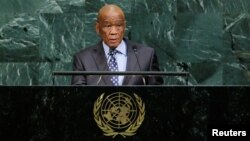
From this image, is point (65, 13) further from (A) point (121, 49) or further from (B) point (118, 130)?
(B) point (118, 130)

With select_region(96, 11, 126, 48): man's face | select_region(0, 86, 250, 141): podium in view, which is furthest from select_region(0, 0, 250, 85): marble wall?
select_region(0, 86, 250, 141): podium

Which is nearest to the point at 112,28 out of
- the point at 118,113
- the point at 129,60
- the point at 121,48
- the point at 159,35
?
the point at 121,48

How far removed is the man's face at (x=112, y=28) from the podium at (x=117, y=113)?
1.14 metres

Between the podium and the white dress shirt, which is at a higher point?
the white dress shirt

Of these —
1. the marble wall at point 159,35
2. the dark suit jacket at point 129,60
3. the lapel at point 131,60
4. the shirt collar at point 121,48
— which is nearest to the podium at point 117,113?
the dark suit jacket at point 129,60

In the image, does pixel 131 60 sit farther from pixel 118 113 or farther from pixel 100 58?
pixel 118 113

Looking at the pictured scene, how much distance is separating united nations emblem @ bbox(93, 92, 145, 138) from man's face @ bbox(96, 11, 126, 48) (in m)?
1.15

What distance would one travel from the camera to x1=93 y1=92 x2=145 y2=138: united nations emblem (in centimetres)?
503

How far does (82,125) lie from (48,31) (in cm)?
343

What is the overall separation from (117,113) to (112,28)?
1268 mm

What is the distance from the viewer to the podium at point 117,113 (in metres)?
5.01

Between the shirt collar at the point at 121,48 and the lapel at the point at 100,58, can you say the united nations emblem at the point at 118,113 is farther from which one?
the shirt collar at the point at 121,48

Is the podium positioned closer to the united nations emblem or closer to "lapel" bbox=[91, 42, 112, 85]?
the united nations emblem

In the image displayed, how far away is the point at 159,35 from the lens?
27.1 ft
